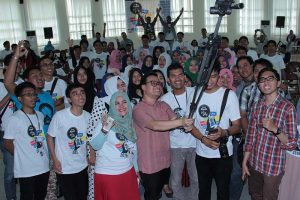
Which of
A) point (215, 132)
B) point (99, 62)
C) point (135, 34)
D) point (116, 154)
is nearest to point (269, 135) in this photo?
point (215, 132)

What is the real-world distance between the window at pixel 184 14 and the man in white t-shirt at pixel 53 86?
44.0 feet

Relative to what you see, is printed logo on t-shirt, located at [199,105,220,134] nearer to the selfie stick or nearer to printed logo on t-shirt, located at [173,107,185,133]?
printed logo on t-shirt, located at [173,107,185,133]

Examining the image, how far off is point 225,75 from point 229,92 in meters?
0.74

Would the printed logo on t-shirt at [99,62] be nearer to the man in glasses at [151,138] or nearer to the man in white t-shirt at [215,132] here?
the man in glasses at [151,138]

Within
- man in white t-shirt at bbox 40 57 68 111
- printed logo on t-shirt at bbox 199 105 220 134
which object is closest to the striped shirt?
printed logo on t-shirt at bbox 199 105 220 134

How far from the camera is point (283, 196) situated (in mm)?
3031

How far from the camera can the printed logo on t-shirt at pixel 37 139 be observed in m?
3.01

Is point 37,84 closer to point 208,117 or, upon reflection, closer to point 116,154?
point 116,154

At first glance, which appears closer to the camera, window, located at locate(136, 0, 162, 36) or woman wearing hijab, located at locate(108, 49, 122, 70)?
woman wearing hijab, located at locate(108, 49, 122, 70)

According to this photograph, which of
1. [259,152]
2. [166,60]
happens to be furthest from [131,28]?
[259,152]

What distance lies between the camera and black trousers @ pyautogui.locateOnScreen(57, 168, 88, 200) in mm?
3023

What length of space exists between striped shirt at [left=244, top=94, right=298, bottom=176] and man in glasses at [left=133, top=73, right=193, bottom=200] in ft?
2.21

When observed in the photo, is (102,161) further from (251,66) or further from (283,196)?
(251,66)

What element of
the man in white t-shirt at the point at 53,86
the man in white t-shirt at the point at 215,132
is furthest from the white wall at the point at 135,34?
the man in white t-shirt at the point at 215,132
